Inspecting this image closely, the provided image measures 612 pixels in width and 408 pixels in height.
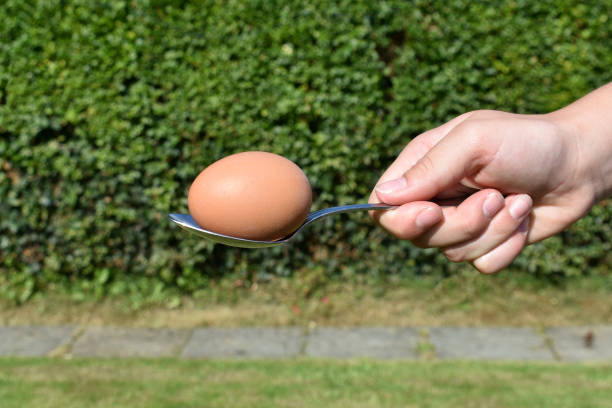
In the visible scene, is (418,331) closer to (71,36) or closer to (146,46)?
(146,46)

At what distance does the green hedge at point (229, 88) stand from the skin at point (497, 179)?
2216 mm

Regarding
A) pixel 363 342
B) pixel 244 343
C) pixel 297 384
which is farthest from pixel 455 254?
pixel 244 343

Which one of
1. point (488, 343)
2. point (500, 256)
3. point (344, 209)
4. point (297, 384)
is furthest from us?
point (488, 343)

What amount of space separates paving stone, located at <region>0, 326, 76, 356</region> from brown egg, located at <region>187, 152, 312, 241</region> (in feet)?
9.24

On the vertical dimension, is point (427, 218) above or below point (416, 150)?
below

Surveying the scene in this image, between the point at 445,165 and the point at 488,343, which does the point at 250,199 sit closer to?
the point at 445,165

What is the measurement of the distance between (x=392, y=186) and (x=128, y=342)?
9.41 feet

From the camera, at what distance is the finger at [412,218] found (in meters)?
2.08

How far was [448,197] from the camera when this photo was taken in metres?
2.37

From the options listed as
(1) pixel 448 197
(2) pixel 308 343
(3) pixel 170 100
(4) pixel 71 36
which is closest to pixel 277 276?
(2) pixel 308 343

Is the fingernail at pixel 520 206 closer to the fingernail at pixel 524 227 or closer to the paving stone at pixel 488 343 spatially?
the fingernail at pixel 524 227

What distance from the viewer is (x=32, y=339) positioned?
448cm

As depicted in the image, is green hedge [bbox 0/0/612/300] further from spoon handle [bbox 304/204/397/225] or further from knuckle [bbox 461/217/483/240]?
spoon handle [bbox 304/204/397/225]

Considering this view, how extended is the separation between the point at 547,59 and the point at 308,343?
248 cm
